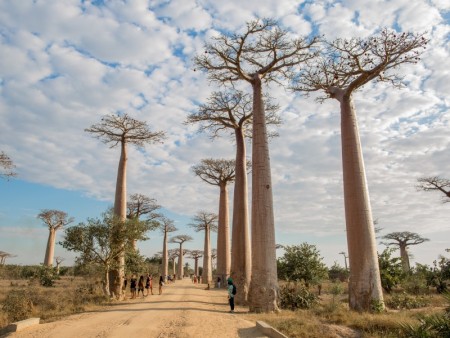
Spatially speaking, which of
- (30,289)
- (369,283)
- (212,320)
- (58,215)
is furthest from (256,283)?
(58,215)

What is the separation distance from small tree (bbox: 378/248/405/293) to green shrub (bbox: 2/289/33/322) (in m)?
13.8

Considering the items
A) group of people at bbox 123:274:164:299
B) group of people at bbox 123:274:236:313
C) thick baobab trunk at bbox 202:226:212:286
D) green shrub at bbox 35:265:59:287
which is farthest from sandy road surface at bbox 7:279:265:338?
thick baobab trunk at bbox 202:226:212:286

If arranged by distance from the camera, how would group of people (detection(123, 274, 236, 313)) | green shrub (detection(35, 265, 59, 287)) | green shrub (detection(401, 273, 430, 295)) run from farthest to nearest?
green shrub (detection(35, 265, 59, 287)) < green shrub (detection(401, 273, 430, 295)) < group of people (detection(123, 274, 236, 313))

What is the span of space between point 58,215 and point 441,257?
2996cm

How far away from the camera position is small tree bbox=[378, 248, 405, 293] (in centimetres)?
1642

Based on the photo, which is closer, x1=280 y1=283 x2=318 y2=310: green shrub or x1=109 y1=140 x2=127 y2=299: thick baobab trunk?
x1=280 y1=283 x2=318 y2=310: green shrub

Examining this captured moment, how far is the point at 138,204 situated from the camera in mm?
31062

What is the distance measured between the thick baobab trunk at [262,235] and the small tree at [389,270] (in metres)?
8.67

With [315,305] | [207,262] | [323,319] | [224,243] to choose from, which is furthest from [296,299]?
[207,262]

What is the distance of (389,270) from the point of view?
1658 centimetres

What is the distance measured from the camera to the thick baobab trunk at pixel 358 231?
31.6ft

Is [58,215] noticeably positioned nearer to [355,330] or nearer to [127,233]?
[127,233]

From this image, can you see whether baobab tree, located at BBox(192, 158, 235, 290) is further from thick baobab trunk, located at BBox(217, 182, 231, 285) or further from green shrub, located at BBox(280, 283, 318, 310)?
green shrub, located at BBox(280, 283, 318, 310)

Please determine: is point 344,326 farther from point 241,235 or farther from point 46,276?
point 46,276
